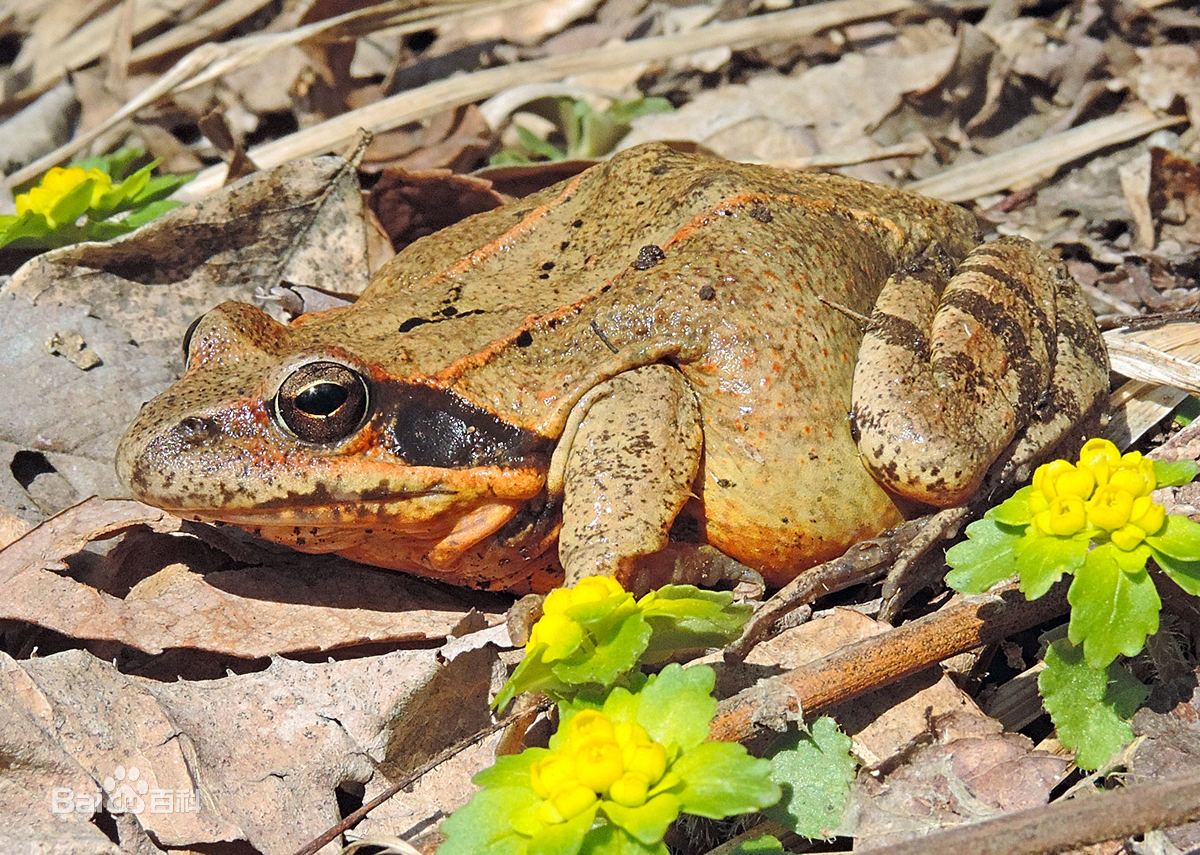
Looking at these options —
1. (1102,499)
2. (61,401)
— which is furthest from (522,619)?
(61,401)

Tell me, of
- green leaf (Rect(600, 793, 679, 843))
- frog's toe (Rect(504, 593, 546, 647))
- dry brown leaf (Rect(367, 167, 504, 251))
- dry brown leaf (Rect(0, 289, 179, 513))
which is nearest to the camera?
green leaf (Rect(600, 793, 679, 843))

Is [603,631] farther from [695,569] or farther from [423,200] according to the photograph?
[423,200]

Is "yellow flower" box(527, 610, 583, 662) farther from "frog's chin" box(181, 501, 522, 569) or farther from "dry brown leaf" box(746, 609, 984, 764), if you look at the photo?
"frog's chin" box(181, 501, 522, 569)

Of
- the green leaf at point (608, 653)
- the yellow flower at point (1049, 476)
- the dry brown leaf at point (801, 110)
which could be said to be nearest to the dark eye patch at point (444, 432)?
the green leaf at point (608, 653)

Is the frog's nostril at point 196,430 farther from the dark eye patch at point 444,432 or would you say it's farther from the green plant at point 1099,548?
the green plant at point 1099,548

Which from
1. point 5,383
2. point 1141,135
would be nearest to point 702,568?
point 5,383

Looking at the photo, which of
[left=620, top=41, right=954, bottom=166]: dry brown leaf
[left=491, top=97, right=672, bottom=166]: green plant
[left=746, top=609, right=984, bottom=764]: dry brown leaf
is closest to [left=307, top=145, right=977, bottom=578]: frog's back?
[left=746, top=609, right=984, bottom=764]: dry brown leaf
